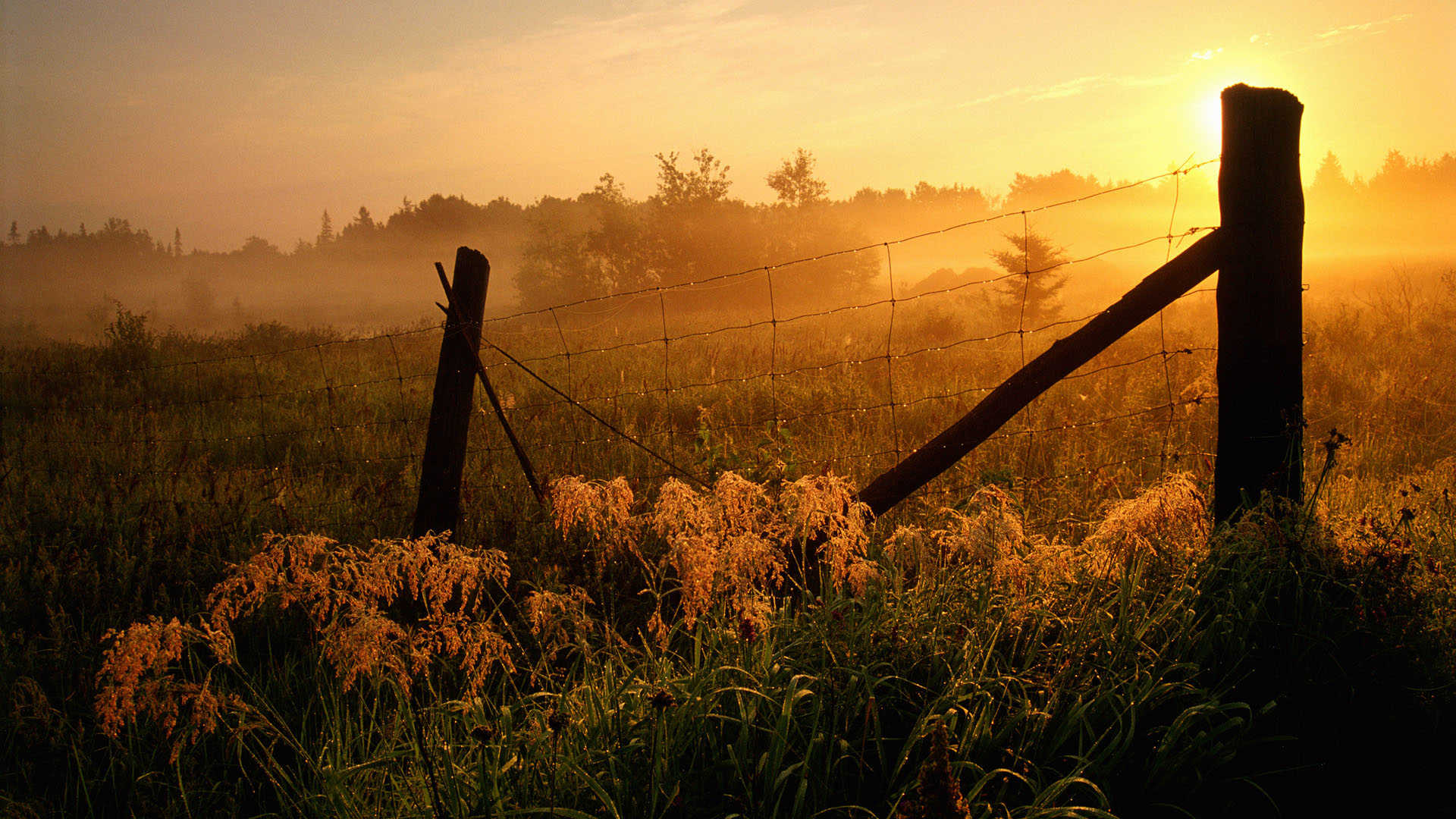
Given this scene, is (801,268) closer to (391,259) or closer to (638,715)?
(638,715)

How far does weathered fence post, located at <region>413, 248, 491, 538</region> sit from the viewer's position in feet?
13.4

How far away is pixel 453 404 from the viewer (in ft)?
13.4

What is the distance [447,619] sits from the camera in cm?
222

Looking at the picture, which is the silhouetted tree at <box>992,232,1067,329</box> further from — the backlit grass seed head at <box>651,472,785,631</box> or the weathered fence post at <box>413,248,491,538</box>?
the backlit grass seed head at <box>651,472,785,631</box>

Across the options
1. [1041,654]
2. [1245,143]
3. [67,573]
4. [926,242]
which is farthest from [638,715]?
[926,242]

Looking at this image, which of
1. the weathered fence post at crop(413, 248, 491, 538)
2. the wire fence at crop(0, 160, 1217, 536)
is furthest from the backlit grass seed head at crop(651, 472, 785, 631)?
the weathered fence post at crop(413, 248, 491, 538)

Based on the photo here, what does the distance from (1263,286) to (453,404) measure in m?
3.74

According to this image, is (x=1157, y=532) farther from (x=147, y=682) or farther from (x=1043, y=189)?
(x=1043, y=189)

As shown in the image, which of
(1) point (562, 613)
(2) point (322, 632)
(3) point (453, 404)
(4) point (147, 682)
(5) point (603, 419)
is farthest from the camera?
(5) point (603, 419)

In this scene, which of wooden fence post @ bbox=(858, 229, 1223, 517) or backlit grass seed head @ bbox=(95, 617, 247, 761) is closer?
backlit grass seed head @ bbox=(95, 617, 247, 761)

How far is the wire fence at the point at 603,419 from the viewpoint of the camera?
5113mm

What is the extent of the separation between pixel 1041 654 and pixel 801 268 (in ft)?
98.4

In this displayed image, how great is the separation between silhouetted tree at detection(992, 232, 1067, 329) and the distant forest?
180 inches

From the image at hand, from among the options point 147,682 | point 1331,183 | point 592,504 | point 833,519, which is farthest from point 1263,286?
point 1331,183
